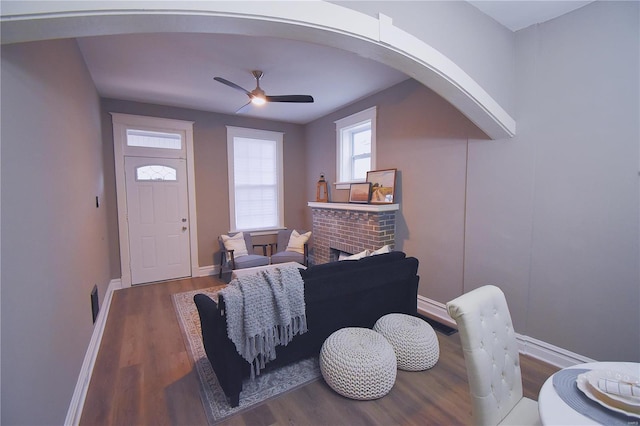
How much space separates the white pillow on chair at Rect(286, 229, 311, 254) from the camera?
15.7 ft

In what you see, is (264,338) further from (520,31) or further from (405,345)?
(520,31)

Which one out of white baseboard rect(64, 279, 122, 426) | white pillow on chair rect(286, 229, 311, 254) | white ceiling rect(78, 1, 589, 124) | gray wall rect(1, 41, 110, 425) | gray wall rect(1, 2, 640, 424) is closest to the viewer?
gray wall rect(1, 41, 110, 425)

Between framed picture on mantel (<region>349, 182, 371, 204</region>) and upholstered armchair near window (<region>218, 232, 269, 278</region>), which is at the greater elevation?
framed picture on mantel (<region>349, 182, 371, 204</region>)

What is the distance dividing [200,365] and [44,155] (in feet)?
6.19

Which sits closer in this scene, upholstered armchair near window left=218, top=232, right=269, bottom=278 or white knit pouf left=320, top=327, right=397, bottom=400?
white knit pouf left=320, top=327, right=397, bottom=400

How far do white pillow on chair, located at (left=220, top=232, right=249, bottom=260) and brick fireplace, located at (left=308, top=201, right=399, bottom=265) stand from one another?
1248mm

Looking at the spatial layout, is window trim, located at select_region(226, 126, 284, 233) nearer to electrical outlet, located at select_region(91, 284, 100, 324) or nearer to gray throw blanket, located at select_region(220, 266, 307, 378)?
electrical outlet, located at select_region(91, 284, 100, 324)

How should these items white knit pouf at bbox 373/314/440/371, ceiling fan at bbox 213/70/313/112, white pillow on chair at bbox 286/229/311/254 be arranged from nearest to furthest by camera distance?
white knit pouf at bbox 373/314/440/371 < ceiling fan at bbox 213/70/313/112 < white pillow on chair at bbox 286/229/311/254

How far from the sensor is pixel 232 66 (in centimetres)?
306

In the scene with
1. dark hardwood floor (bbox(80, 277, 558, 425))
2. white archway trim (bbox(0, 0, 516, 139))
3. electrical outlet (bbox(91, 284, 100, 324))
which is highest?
white archway trim (bbox(0, 0, 516, 139))

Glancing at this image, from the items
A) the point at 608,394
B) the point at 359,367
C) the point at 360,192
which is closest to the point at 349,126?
the point at 360,192

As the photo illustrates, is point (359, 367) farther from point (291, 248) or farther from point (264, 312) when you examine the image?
point (291, 248)

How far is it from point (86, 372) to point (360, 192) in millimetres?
3434

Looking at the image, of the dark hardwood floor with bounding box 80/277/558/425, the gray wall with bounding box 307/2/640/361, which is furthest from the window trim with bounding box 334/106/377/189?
the dark hardwood floor with bounding box 80/277/558/425
